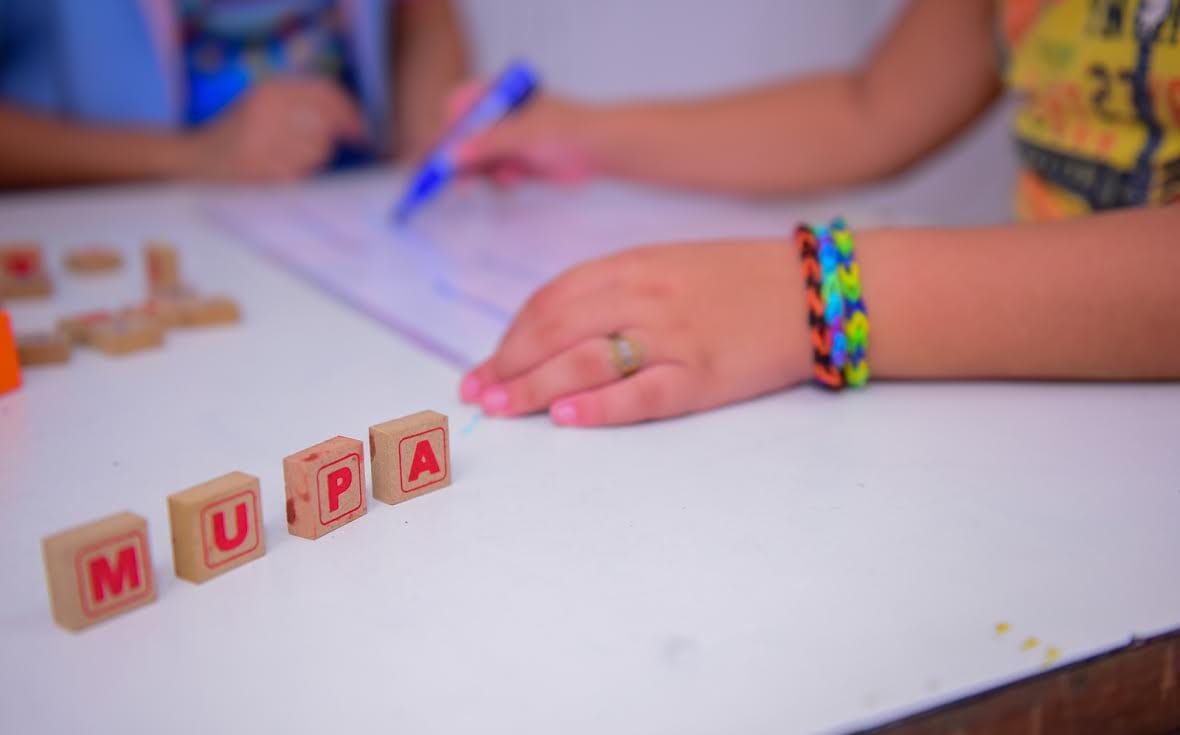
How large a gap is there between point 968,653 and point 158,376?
49 cm

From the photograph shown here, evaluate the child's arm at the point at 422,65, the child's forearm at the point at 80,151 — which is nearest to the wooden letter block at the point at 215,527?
the child's forearm at the point at 80,151

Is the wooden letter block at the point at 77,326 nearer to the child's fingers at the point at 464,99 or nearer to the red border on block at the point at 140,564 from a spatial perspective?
the red border on block at the point at 140,564

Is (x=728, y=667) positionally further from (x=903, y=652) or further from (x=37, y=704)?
(x=37, y=704)

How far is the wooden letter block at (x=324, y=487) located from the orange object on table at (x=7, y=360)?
0.27 metres

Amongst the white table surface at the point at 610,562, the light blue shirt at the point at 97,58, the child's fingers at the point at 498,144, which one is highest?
the light blue shirt at the point at 97,58

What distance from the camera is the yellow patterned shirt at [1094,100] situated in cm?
67

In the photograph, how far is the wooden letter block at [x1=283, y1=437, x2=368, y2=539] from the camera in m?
0.43

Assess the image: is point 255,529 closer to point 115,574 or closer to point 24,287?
point 115,574

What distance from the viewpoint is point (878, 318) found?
0.58m

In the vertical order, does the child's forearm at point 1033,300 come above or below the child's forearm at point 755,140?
below

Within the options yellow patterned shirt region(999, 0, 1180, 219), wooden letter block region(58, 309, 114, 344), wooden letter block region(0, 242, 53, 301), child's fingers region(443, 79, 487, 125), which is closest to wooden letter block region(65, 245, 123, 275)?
wooden letter block region(0, 242, 53, 301)

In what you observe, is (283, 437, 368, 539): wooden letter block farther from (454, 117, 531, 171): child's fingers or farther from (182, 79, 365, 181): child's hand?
(182, 79, 365, 181): child's hand

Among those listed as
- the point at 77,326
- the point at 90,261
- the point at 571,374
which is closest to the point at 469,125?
the point at 90,261

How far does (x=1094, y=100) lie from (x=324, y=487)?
0.59 meters
